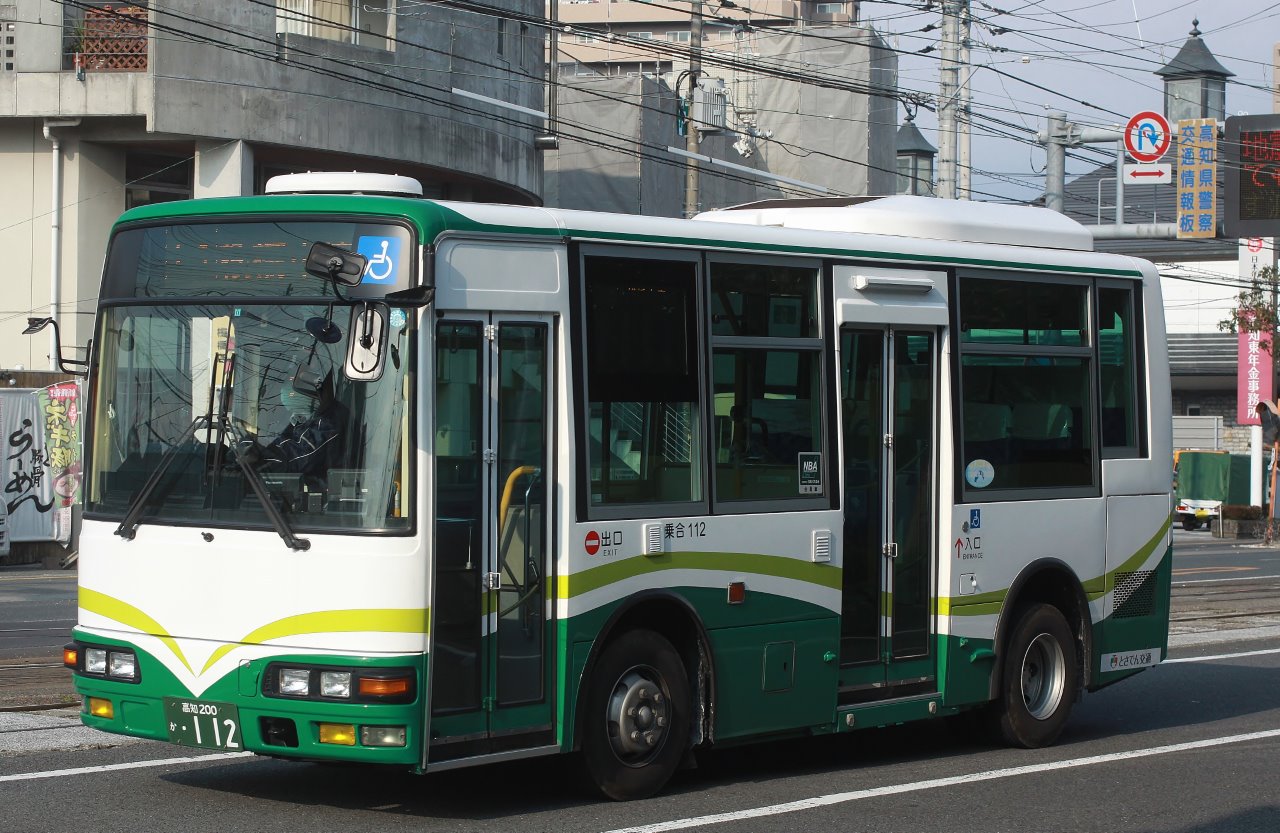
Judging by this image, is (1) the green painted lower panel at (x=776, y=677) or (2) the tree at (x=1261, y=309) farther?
(2) the tree at (x=1261, y=309)

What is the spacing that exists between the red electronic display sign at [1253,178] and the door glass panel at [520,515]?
31.0 m

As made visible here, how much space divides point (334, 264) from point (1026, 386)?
16.4 feet

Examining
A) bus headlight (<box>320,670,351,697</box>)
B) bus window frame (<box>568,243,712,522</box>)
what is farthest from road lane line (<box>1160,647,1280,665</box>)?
bus headlight (<box>320,670,351,697</box>)

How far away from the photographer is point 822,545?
9391 millimetres

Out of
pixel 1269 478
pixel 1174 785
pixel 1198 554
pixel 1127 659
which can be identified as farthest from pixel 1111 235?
pixel 1174 785

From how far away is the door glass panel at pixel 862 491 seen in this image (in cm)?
963

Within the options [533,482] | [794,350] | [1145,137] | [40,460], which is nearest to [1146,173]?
[1145,137]

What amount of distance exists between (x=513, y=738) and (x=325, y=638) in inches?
39.7

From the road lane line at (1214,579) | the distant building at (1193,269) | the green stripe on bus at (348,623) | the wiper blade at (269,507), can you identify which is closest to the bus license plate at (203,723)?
the green stripe on bus at (348,623)

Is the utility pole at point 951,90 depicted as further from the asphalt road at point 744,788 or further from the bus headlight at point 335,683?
the bus headlight at point 335,683

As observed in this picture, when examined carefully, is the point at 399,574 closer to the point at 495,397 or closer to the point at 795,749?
the point at 495,397

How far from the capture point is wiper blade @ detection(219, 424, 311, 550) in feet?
24.6

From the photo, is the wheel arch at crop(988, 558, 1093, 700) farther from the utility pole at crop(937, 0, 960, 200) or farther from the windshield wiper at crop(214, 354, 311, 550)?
the utility pole at crop(937, 0, 960, 200)

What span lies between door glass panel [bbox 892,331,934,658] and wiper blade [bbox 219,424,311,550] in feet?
12.4
